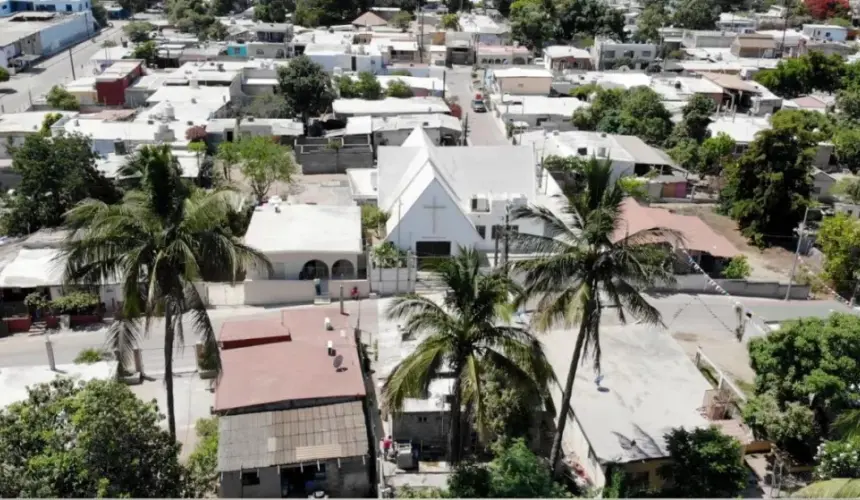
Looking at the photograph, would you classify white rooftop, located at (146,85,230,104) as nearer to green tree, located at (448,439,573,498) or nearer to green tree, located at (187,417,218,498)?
green tree, located at (187,417,218,498)

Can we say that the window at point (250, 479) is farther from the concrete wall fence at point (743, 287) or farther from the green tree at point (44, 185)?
the green tree at point (44, 185)

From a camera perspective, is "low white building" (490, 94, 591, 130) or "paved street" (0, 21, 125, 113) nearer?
"low white building" (490, 94, 591, 130)

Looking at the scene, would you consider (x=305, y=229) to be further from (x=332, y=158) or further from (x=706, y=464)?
(x=706, y=464)

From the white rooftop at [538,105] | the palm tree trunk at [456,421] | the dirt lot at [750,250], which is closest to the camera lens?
the palm tree trunk at [456,421]

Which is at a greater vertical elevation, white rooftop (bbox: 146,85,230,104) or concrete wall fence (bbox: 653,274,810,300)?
white rooftop (bbox: 146,85,230,104)

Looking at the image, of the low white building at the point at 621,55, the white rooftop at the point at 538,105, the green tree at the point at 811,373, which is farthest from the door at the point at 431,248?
the low white building at the point at 621,55

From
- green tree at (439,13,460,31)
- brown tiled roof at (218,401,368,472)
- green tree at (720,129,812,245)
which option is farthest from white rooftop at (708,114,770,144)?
green tree at (439,13,460,31)
